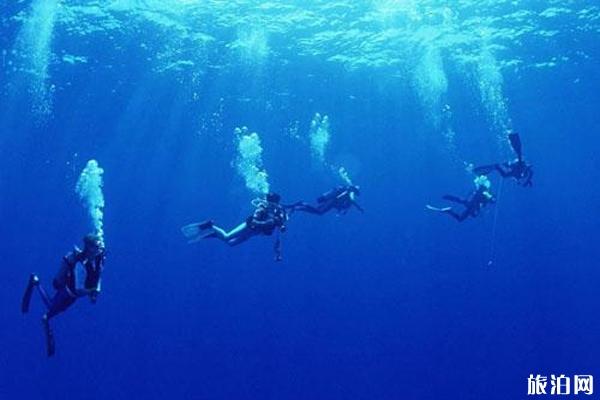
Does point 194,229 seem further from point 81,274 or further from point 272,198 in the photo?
point 81,274

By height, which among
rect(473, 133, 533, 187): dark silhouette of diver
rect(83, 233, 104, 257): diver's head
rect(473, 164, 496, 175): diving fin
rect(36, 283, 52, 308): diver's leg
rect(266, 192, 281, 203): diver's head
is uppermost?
rect(473, 133, 533, 187): dark silhouette of diver

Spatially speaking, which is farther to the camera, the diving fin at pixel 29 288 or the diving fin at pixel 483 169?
the diving fin at pixel 483 169

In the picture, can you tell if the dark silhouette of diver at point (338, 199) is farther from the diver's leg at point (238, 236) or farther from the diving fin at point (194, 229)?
the diving fin at point (194, 229)

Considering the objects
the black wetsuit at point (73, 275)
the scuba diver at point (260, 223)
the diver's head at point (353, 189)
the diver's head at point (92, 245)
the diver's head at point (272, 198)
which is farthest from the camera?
the diver's head at point (353, 189)

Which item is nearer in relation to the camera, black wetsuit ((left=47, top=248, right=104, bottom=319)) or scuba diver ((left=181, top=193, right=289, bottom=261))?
black wetsuit ((left=47, top=248, right=104, bottom=319))

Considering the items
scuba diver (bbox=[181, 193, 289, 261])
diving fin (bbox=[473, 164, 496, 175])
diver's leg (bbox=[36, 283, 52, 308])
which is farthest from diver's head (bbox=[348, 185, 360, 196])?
diver's leg (bbox=[36, 283, 52, 308])

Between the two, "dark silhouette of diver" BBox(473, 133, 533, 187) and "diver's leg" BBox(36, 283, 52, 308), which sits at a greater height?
"dark silhouette of diver" BBox(473, 133, 533, 187)

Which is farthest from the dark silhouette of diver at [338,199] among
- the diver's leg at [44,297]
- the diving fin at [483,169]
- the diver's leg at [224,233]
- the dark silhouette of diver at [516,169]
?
the diver's leg at [44,297]

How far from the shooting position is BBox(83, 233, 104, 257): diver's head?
27.2 feet

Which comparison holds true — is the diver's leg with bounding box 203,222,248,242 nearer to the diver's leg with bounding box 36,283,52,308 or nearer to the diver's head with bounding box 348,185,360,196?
the diver's leg with bounding box 36,283,52,308

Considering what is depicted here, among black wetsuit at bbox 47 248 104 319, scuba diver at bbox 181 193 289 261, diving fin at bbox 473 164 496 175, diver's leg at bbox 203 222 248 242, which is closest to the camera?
black wetsuit at bbox 47 248 104 319

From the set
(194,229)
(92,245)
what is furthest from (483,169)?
(92,245)

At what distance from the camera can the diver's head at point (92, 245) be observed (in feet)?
27.2

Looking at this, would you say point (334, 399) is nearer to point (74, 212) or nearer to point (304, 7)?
point (304, 7)
